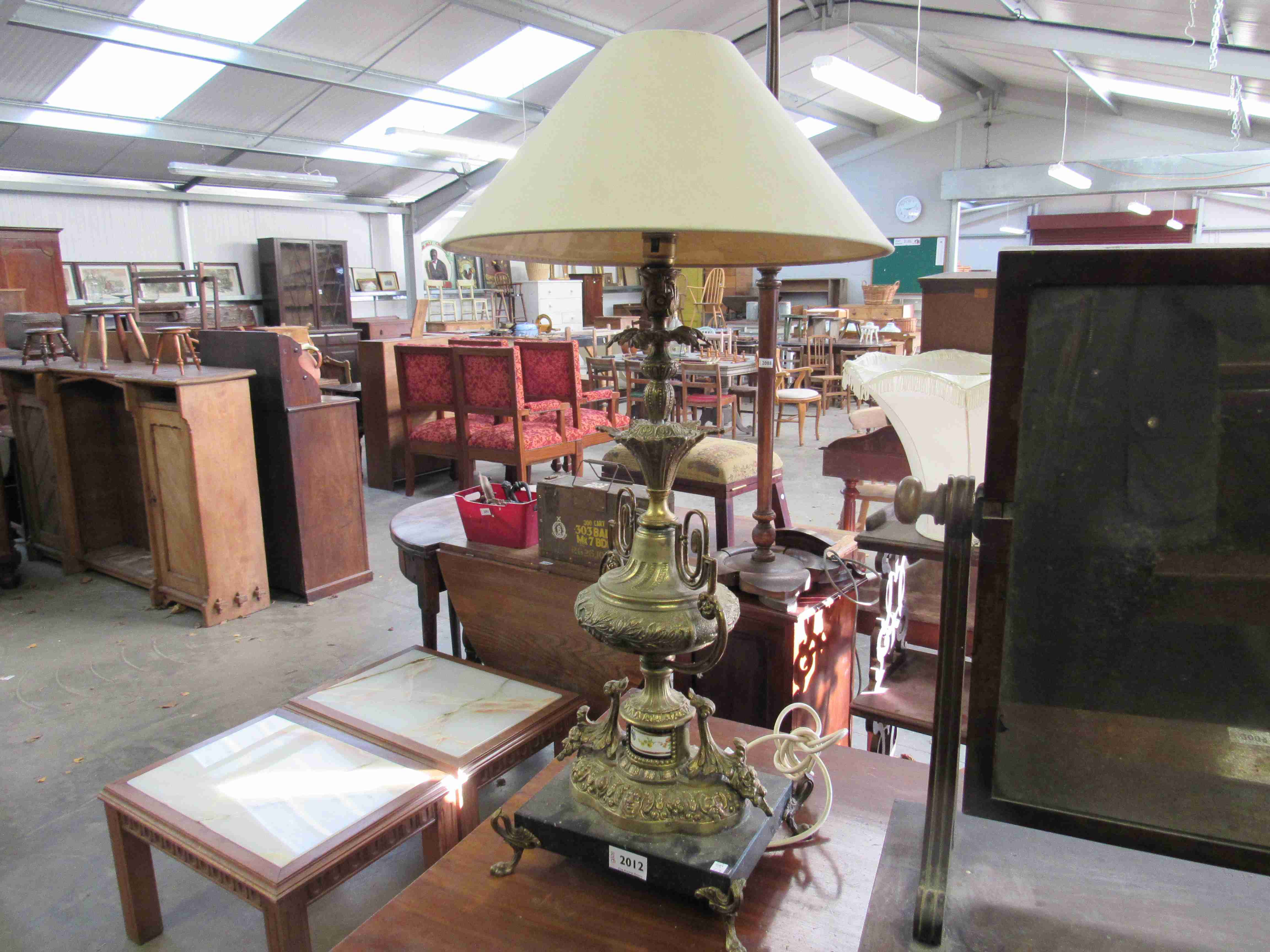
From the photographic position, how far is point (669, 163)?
691mm

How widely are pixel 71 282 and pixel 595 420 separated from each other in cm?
708

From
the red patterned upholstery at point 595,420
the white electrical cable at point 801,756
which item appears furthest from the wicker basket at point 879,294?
the white electrical cable at point 801,756

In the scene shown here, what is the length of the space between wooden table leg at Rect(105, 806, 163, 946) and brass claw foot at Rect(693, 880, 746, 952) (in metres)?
1.20

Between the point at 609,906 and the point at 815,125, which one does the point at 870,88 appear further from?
the point at 815,125

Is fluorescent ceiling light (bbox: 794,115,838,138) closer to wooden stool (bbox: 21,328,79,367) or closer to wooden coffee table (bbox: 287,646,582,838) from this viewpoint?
wooden stool (bbox: 21,328,79,367)

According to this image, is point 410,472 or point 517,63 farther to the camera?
point 517,63

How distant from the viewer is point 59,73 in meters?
6.91

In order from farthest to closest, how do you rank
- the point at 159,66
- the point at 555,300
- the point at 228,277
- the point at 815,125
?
the point at 815,125 → the point at 555,300 → the point at 228,277 → the point at 159,66

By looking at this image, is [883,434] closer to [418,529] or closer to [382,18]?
[418,529]

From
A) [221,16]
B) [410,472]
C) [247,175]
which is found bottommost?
[410,472]

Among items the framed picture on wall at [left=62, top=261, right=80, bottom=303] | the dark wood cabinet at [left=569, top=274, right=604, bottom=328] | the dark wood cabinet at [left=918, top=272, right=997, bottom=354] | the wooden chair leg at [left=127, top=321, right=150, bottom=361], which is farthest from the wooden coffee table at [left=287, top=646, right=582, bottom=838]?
the dark wood cabinet at [left=569, top=274, right=604, bottom=328]

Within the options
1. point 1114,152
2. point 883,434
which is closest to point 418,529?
point 883,434

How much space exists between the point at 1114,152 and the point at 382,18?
1052cm

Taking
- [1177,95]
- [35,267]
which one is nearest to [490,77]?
[35,267]
